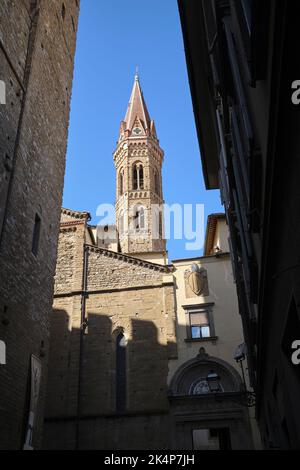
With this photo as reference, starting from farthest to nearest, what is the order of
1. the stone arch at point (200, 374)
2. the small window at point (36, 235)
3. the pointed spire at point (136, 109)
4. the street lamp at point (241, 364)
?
the pointed spire at point (136, 109), the stone arch at point (200, 374), the street lamp at point (241, 364), the small window at point (36, 235)

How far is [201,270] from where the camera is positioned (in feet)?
58.0

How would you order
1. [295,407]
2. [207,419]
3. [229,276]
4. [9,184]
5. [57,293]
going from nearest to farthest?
A: [295,407] → [9,184] → [207,419] → [229,276] → [57,293]

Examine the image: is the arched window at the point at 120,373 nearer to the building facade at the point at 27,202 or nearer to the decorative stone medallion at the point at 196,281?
the decorative stone medallion at the point at 196,281

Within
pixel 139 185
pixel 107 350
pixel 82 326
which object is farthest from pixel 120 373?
pixel 139 185

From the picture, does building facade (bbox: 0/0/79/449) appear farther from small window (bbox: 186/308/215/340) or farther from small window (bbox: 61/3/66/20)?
small window (bbox: 186/308/215/340)

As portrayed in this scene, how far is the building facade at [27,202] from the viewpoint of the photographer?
309 inches

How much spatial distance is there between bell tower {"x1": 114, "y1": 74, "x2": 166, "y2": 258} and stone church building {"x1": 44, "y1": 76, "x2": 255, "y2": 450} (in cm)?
1684

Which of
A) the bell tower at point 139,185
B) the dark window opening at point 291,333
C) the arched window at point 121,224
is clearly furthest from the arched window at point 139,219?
the dark window opening at point 291,333
